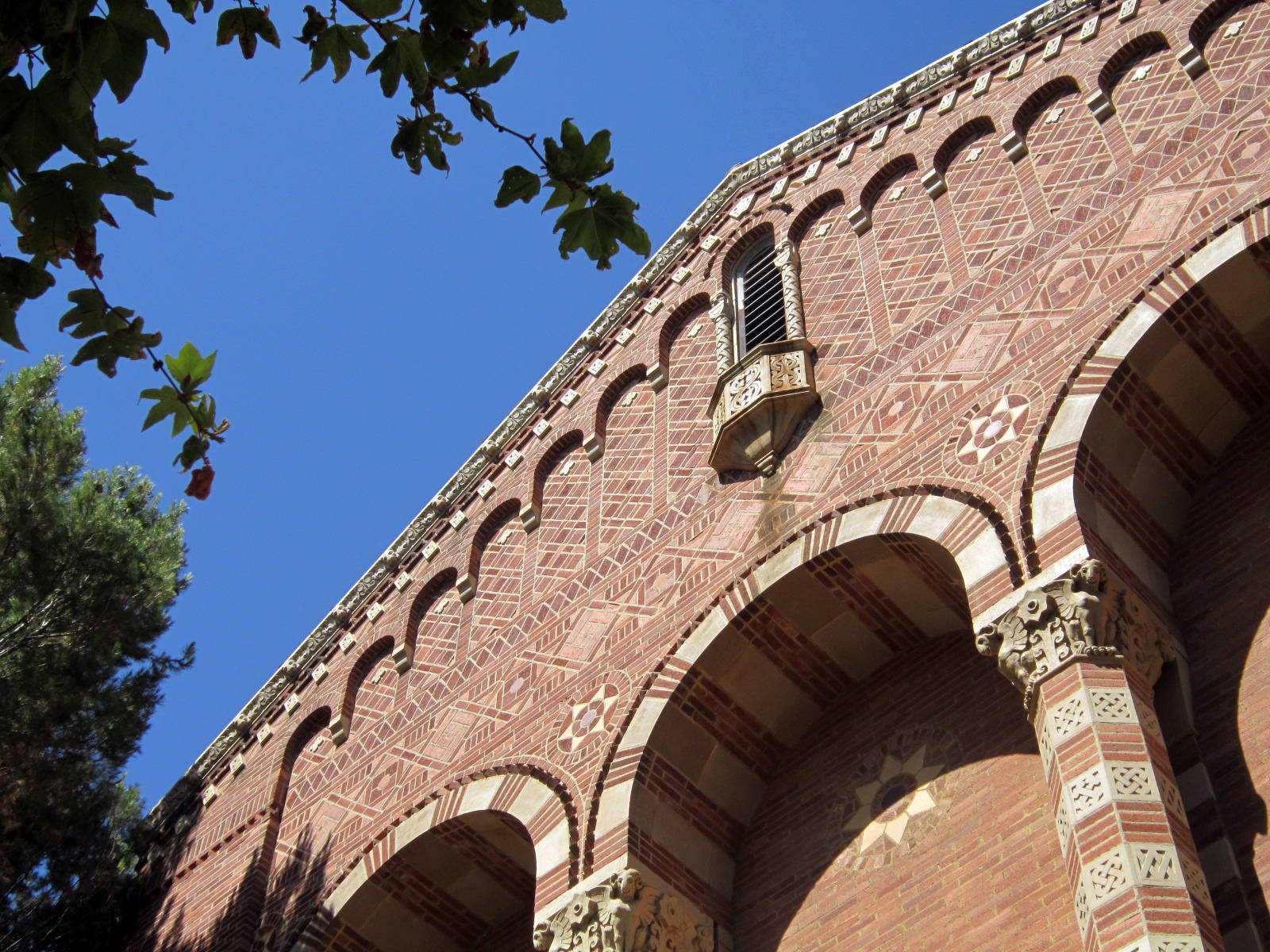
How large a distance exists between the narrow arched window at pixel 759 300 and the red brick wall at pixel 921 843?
312 cm

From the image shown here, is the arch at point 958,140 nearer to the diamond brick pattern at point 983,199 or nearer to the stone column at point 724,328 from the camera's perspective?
the diamond brick pattern at point 983,199

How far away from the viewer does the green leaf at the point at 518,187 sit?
602 cm

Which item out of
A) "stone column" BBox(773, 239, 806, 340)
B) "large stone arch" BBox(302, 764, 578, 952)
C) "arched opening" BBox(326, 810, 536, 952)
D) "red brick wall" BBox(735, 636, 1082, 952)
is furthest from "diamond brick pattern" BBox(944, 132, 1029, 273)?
"arched opening" BBox(326, 810, 536, 952)

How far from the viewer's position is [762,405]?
10.6 metres

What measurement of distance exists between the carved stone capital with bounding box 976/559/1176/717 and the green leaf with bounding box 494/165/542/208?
3.30 metres

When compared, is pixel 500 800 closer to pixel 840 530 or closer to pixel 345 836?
pixel 345 836

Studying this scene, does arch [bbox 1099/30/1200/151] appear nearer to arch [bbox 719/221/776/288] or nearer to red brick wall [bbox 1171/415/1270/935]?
red brick wall [bbox 1171/415/1270/935]

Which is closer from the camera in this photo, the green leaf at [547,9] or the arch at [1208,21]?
the green leaf at [547,9]

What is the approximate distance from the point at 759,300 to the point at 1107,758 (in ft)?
20.7

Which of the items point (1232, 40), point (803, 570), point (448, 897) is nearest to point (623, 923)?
point (803, 570)

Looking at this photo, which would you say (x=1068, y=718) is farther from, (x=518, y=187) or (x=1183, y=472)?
(x=518, y=187)

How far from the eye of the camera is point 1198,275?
837cm

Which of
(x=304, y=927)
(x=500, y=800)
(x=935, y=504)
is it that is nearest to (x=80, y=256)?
(x=935, y=504)

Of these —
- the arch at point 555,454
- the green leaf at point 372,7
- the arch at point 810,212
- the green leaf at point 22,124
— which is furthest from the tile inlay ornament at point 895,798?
the green leaf at point 22,124
